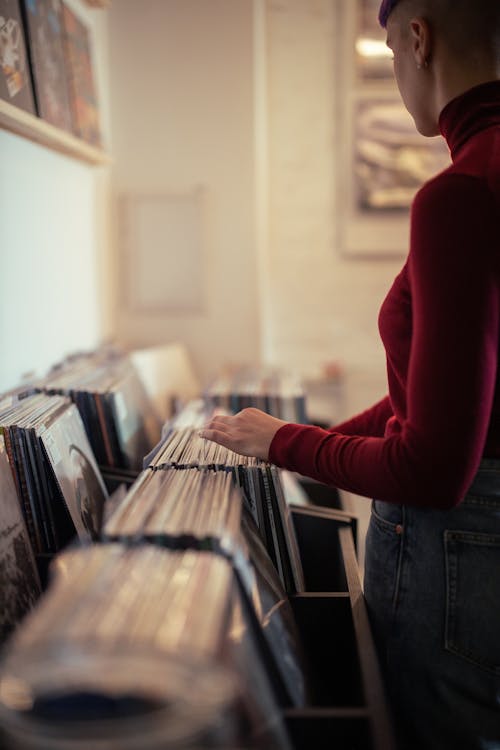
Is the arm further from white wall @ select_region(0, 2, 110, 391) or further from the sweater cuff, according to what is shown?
white wall @ select_region(0, 2, 110, 391)

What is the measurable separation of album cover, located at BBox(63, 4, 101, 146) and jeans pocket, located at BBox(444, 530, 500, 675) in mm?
1446

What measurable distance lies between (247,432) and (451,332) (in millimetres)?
364

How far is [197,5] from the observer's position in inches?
90.0

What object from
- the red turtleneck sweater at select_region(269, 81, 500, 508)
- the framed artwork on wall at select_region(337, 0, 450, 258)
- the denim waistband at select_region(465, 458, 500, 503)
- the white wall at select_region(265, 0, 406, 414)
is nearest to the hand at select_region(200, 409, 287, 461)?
the red turtleneck sweater at select_region(269, 81, 500, 508)

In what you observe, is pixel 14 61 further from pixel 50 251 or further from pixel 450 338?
pixel 450 338

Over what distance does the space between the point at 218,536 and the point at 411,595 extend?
33cm

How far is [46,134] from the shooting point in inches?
57.4

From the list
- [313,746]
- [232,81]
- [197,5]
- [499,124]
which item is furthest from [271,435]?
[197,5]

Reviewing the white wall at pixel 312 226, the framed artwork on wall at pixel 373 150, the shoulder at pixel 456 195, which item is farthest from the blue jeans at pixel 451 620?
the framed artwork on wall at pixel 373 150

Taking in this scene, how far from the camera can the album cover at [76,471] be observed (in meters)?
1.11

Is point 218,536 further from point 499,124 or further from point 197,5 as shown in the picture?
point 197,5

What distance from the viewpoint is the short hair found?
77cm

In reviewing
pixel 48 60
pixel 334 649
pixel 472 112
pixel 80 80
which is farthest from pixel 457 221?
pixel 80 80

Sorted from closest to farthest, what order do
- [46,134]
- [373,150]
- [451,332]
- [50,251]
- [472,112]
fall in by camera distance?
1. [451,332]
2. [472,112]
3. [46,134]
4. [50,251]
5. [373,150]
